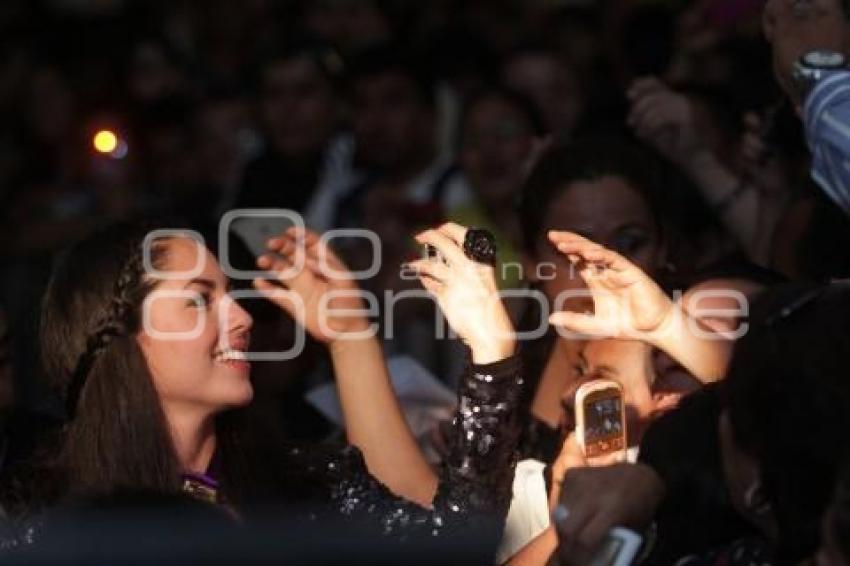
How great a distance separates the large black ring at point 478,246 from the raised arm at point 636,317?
206 mm

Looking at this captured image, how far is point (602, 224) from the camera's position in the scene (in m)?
4.71

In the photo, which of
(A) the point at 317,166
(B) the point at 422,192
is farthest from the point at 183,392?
(A) the point at 317,166

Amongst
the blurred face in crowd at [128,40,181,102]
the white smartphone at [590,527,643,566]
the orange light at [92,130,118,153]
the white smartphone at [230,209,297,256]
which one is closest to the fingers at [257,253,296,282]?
the white smartphone at [230,209,297,256]

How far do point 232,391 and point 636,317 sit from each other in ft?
3.09

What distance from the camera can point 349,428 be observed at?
446cm

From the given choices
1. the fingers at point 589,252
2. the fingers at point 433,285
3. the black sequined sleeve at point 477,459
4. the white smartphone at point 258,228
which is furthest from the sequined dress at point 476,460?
the white smartphone at point 258,228

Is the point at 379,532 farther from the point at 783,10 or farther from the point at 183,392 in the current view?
the point at 783,10

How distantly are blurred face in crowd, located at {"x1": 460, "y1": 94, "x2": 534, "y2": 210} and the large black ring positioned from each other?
2.18 metres

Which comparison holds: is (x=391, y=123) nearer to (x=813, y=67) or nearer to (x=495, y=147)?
(x=495, y=147)

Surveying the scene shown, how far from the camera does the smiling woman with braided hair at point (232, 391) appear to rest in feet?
13.1

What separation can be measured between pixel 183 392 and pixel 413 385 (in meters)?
0.97

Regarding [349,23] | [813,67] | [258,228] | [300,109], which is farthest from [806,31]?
[349,23]

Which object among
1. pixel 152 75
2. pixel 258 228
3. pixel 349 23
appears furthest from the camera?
pixel 152 75

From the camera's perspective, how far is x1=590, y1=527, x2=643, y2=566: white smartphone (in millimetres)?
3025
